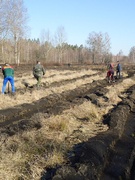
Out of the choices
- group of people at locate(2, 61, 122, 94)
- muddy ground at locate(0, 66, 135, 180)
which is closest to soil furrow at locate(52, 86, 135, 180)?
muddy ground at locate(0, 66, 135, 180)

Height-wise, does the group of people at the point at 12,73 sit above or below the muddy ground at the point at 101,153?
above

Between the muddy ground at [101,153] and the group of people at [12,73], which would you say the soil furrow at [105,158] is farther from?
the group of people at [12,73]

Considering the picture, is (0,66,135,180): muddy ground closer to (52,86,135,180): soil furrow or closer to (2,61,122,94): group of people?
(52,86,135,180): soil furrow

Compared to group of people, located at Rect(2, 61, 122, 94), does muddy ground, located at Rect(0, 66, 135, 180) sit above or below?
below

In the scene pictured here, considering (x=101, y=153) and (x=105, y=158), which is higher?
(x=101, y=153)

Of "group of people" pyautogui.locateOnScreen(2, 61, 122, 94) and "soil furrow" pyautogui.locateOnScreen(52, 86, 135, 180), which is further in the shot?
"group of people" pyautogui.locateOnScreen(2, 61, 122, 94)

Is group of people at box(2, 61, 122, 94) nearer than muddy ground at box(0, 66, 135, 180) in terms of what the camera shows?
No

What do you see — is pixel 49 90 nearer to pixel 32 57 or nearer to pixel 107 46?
pixel 107 46

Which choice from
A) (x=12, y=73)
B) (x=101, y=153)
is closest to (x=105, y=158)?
(x=101, y=153)

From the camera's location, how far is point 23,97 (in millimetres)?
13422

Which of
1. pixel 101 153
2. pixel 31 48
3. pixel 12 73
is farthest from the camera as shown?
pixel 31 48

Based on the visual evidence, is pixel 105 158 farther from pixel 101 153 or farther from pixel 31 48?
pixel 31 48

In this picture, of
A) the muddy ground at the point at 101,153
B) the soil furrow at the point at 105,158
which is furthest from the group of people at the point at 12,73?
the soil furrow at the point at 105,158

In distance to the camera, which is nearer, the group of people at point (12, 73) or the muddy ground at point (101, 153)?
the muddy ground at point (101, 153)
